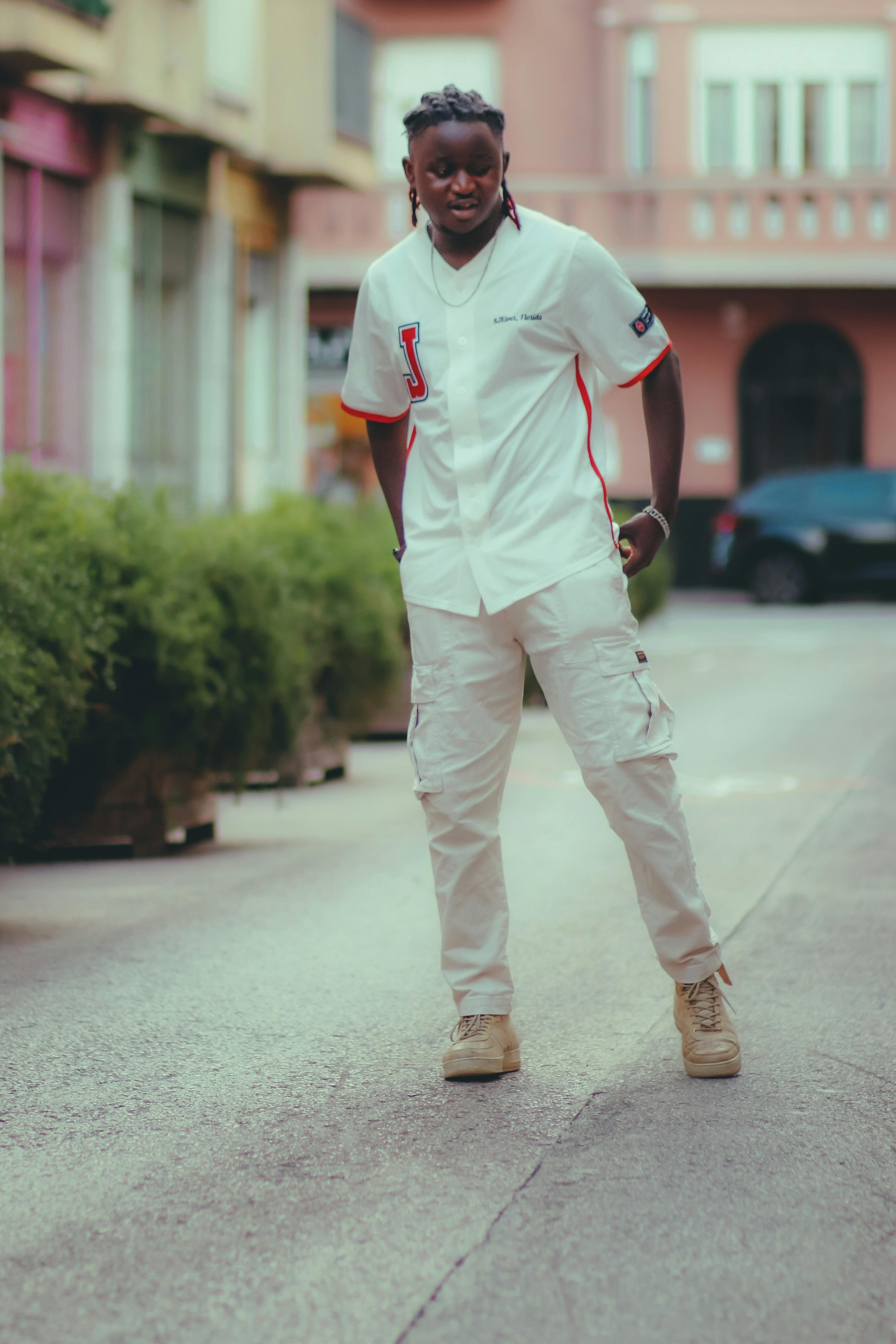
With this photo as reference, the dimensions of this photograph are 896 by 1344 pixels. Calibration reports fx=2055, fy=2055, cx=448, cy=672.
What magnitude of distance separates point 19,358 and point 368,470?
12.7 metres

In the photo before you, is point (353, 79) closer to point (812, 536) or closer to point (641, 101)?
point (812, 536)

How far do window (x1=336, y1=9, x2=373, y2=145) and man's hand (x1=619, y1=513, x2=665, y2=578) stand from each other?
15291mm

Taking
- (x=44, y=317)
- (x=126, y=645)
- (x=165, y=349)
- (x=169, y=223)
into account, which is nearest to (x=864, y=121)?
(x=169, y=223)

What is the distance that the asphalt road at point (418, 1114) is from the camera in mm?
3045

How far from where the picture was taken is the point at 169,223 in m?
16.9

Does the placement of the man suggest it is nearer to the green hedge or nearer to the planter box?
the green hedge

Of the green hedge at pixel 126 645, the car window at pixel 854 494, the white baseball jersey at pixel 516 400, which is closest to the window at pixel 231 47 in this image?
the green hedge at pixel 126 645

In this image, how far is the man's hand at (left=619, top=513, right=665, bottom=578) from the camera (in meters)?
4.21

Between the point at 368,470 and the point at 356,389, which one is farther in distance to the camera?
the point at 368,470

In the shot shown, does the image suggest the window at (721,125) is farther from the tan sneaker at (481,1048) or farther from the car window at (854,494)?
the tan sneaker at (481,1048)

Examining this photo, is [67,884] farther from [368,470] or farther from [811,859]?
[368,470]

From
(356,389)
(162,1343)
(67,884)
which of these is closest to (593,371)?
(356,389)

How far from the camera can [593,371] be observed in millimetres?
4207

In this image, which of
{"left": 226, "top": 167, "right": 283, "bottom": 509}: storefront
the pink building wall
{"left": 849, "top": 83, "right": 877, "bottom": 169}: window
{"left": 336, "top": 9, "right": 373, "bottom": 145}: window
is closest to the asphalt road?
{"left": 226, "top": 167, "right": 283, "bottom": 509}: storefront
